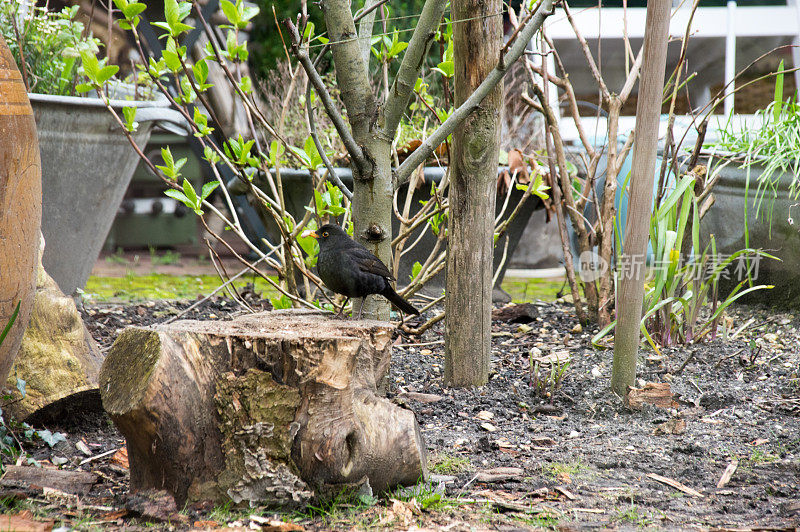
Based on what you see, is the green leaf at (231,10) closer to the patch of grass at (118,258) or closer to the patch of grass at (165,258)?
the patch of grass at (165,258)

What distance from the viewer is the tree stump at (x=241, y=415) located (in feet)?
5.89

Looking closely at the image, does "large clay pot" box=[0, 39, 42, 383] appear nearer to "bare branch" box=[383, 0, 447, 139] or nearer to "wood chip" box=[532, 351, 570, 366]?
"bare branch" box=[383, 0, 447, 139]

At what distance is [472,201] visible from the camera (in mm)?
2879

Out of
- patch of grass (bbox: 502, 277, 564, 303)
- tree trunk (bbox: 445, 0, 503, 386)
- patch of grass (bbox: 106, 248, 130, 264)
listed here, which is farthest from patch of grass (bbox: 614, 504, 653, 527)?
patch of grass (bbox: 106, 248, 130, 264)

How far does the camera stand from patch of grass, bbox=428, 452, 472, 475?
217 cm

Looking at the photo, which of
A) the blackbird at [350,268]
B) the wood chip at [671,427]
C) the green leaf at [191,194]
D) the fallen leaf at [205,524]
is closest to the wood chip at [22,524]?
the fallen leaf at [205,524]

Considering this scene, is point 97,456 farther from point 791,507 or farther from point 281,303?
point 791,507

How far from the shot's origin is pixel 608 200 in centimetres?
356

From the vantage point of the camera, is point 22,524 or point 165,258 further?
point 165,258

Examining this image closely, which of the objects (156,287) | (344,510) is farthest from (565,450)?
(156,287)

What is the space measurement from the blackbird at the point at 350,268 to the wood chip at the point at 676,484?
1109mm

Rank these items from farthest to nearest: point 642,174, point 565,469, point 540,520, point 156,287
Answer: point 156,287 < point 642,174 < point 565,469 < point 540,520

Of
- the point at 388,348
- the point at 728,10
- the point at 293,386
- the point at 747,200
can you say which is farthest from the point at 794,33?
the point at 293,386

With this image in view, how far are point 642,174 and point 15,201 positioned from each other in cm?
193
